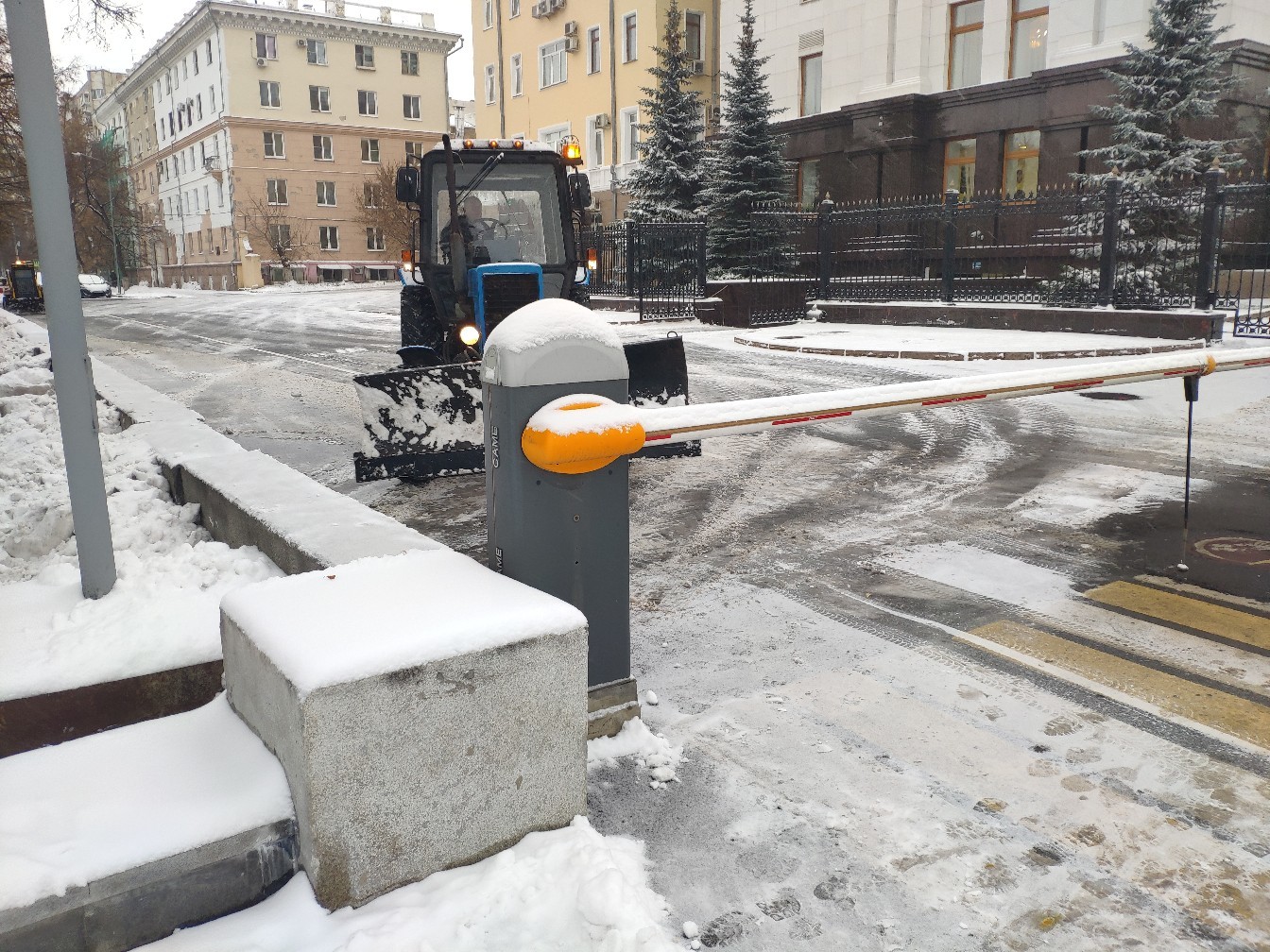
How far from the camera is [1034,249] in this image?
22766mm

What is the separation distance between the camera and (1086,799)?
3074 mm

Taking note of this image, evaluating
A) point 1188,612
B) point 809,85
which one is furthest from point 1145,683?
point 809,85

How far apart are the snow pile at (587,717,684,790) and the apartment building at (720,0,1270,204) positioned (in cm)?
2259

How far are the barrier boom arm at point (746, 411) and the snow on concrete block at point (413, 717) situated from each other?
18.2 inches

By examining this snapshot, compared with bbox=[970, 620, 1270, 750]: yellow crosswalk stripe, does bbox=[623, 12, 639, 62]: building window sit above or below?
above

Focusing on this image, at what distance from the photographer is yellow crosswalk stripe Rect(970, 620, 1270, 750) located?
356 centimetres

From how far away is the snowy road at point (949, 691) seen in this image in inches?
104

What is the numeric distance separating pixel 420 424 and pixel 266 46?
63.0 m

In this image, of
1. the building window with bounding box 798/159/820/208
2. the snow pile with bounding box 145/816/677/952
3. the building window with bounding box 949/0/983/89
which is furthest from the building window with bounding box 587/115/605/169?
the snow pile with bounding box 145/816/677/952

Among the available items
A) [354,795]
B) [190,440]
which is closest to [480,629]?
[354,795]

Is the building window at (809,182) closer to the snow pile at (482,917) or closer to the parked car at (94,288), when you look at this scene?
the snow pile at (482,917)

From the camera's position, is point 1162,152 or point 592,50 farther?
point 592,50

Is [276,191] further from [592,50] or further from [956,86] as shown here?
[956,86]

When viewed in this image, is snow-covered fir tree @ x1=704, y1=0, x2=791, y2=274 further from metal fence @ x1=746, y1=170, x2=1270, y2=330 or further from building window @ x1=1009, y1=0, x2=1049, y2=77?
building window @ x1=1009, y1=0, x2=1049, y2=77
